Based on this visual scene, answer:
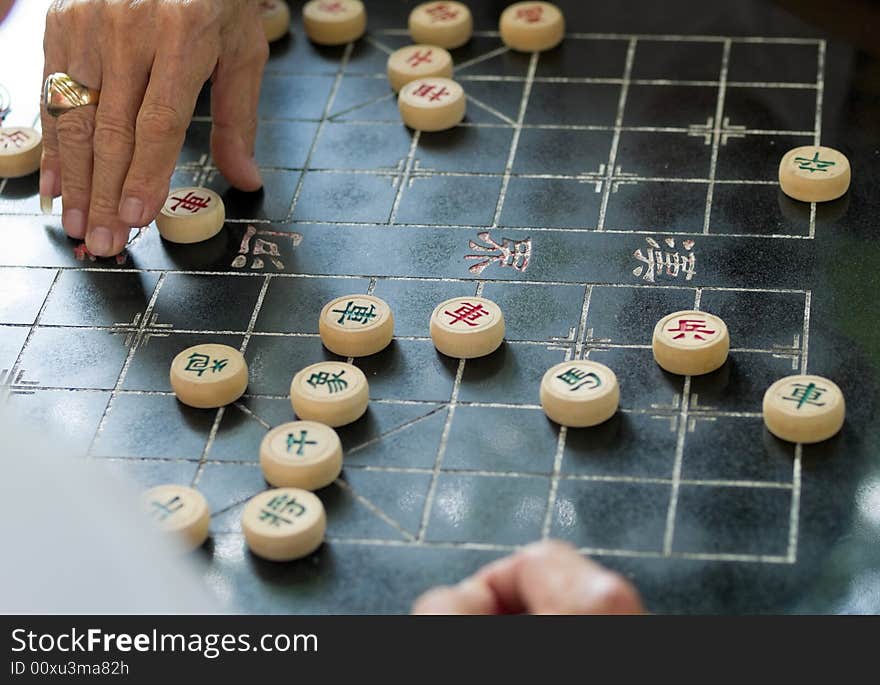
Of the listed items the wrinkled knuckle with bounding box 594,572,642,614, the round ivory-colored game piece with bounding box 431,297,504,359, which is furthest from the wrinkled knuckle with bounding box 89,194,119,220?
the wrinkled knuckle with bounding box 594,572,642,614

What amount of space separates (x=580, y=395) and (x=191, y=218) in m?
1.33

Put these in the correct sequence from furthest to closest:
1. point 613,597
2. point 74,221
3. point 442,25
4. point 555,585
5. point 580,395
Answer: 1. point 442,25
2. point 74,221
3. point 580,395
4. point 555,585
5. point 613,597

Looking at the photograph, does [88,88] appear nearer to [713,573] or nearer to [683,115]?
[683,115]

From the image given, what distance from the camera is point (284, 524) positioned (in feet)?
10.8

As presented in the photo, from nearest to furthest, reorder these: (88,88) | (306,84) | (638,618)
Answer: (638,618), (88,88), (306,84)

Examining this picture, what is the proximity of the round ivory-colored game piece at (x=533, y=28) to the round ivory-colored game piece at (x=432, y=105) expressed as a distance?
39 centimetres

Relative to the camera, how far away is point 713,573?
321 cm

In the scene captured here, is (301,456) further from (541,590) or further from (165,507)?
(541,590)

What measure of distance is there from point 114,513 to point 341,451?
150 cm

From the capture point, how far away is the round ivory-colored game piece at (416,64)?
487cm

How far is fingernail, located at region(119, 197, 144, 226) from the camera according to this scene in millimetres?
4094

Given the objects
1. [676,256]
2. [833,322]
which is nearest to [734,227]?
[676,256]

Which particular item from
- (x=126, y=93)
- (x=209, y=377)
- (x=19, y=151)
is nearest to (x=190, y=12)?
(x=126, y=93)

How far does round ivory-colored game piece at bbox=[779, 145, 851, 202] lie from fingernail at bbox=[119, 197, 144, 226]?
1.78m
